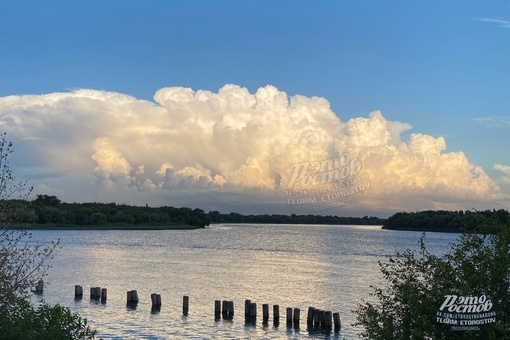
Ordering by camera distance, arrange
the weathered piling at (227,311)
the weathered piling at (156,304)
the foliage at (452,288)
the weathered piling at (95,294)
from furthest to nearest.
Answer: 1. the weathered piling at (95,294)
2. the weathered piling at (156,304)
3. the weathered piling at (227,311)
4. the foliage at (452,288)

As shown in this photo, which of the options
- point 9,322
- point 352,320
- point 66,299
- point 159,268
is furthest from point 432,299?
point 159,268

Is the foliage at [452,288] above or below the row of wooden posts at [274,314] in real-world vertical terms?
above

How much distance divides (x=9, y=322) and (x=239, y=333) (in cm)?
2280

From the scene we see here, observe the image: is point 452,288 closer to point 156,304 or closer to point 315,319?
point 315,319

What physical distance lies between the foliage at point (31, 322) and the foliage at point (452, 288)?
354 inches

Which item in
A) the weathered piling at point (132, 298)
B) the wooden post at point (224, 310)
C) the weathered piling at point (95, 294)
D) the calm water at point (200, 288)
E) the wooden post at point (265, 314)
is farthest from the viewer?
the weathered piling at point (95, 294)

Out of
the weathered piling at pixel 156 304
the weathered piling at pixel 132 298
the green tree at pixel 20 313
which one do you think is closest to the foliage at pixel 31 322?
the green tree at pixel 20 313

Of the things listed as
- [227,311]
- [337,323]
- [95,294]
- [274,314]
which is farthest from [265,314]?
[95,294]

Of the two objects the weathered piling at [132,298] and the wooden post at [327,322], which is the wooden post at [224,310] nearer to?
the wooden post at [327,322]
